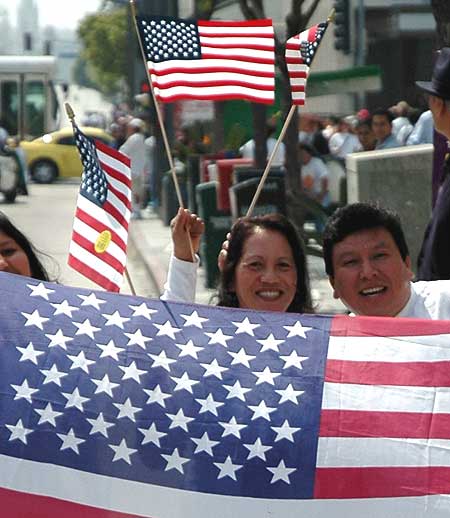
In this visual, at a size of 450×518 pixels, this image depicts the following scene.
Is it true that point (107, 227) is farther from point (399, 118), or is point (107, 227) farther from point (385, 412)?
point (399, 118)

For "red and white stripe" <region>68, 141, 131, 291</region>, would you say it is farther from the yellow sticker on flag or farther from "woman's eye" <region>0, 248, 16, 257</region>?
"woman's eye" <region>0, 248, 16, 257</region>

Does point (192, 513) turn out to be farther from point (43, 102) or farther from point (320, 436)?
point (43, 102)

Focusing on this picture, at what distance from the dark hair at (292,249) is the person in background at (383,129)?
39.6ft

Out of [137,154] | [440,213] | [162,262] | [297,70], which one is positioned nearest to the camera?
[440,213]

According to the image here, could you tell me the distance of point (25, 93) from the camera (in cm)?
4019

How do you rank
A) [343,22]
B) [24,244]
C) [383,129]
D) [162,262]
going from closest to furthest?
[24,244], [383,129], [162,262], [343,22]

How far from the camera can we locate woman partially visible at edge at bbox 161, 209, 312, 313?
4.75m

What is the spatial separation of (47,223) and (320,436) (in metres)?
23.4

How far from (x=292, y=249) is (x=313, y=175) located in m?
14.9

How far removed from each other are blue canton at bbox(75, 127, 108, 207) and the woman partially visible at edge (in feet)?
4.37

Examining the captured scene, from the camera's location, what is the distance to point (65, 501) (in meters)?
4.03

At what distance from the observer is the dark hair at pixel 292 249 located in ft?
16.0

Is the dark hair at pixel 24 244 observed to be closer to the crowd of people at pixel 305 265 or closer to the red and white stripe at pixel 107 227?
the crowd of people at pixel 305 265

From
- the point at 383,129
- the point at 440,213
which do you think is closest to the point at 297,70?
the point at 440,213
